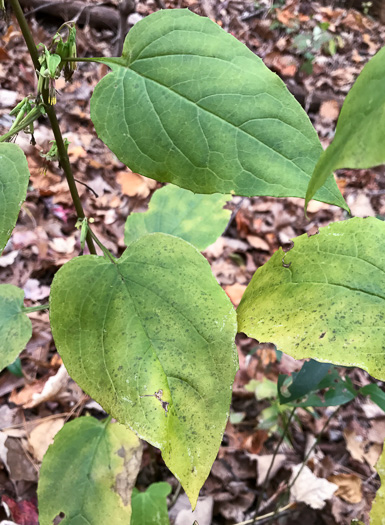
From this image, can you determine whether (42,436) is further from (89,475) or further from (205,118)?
(205,118)

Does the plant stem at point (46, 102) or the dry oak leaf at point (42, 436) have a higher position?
the plant stem at point (46, 102)

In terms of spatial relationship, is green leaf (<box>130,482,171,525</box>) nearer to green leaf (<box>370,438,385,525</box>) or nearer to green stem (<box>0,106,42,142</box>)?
green leaf (<box>370,438,385,525</box>)

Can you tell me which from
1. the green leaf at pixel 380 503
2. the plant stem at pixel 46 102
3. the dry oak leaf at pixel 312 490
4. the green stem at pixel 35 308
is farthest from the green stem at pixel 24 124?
the dry oak leaf at pixel 312 490

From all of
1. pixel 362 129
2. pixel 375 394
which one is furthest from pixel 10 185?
pixel 375 394

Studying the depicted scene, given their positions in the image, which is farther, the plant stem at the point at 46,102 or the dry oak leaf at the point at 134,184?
the dry oak leaf at the point at 134,184

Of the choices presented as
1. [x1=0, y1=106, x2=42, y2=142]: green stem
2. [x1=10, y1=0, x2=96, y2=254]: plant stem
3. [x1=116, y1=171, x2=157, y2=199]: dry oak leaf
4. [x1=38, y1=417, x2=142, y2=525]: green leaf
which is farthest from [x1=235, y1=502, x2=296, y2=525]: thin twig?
[x1=116, y1=171, x2=157, y2=199]: dry oak leaf

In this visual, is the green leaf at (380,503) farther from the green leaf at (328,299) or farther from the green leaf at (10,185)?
the green leaf at (10,185)

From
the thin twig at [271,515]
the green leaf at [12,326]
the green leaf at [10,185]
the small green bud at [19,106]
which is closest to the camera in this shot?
the green leaf at [10,185]
